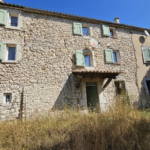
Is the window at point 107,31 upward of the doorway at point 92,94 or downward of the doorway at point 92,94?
upward

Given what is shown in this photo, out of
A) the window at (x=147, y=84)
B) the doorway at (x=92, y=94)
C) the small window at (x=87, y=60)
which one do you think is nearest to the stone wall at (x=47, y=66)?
the small window at (x=87, y=60)

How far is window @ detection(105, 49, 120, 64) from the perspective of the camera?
8195mm

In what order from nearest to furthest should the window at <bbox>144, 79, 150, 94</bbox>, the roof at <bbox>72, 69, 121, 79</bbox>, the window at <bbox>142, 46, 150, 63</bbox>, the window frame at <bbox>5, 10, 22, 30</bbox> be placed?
the roof at <bbox>72, 69, 121, 79</bbox> < the window frame at <bbox>5, 10, 22, 30</bbox> < the window at <bbox>144, 79, 150, 94</bbox> < the window at <bbox>142, 46, 150, 63</bbox>

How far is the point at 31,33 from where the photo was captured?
712cm

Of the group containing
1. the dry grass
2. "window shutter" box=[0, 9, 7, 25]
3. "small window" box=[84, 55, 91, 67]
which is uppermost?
"window shutter" box=[0, 9, 7, 25]

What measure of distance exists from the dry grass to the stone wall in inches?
106

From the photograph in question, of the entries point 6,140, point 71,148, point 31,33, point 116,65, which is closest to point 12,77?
point 31,33

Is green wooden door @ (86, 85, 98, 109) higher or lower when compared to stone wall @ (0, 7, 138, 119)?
lower

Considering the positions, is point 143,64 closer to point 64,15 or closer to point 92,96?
point 92,96

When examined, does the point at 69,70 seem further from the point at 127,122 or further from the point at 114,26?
the point at 114,26

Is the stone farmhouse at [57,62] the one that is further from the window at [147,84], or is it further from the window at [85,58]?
the window at [147,84]

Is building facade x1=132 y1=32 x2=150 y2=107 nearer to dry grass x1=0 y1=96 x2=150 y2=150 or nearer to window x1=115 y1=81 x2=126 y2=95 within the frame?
window x1=115 y1=81 x2=126 y2=95

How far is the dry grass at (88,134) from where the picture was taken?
2.73 meters

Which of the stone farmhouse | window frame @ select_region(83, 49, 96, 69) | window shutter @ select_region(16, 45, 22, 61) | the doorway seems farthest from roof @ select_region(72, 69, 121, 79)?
window shutter @ select_region(16, 45, 22, 61)
